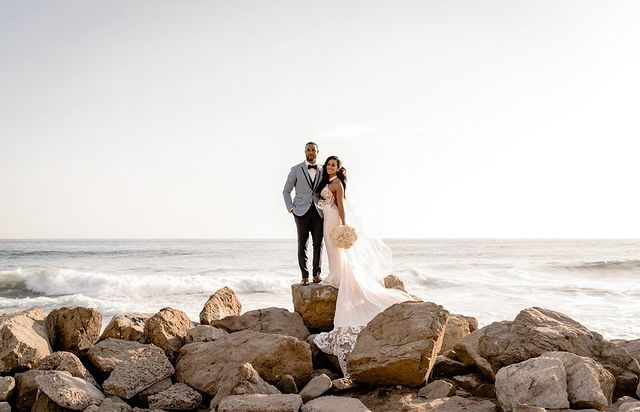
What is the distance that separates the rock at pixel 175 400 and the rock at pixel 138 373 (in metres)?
0.30

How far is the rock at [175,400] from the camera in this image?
19.0 ft

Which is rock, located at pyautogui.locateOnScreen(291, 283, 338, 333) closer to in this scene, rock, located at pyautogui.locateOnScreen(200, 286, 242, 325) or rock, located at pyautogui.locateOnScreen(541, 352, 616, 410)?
rock, located at pyautogui.locateOnScreen(200, 286, 242, 325)

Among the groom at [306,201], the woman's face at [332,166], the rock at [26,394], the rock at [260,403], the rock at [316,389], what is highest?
the woman's face at [332,166]

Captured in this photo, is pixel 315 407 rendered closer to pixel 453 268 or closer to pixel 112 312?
pixel 112 312

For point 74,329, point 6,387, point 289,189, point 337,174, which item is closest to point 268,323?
point 289,189

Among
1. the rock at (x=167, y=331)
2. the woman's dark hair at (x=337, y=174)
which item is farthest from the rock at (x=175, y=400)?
the woman's dark hair at (x=337, y=174)

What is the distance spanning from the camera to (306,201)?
845cm

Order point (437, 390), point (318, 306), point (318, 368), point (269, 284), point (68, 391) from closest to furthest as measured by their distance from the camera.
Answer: point (437, 390) → point (68, 391) → point (318, 368) → point (318, 306) → point (269, 284)

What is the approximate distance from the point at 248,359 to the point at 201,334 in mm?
1098

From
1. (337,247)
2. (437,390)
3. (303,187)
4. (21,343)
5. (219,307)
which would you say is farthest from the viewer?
(303,187)

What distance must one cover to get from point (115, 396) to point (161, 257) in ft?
121

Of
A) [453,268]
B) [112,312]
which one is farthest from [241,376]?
[453,268]

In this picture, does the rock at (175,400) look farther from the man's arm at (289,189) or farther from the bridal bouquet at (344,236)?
the man's arm at (289,189)

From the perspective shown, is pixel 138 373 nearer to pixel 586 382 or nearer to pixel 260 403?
pixel 260 403
